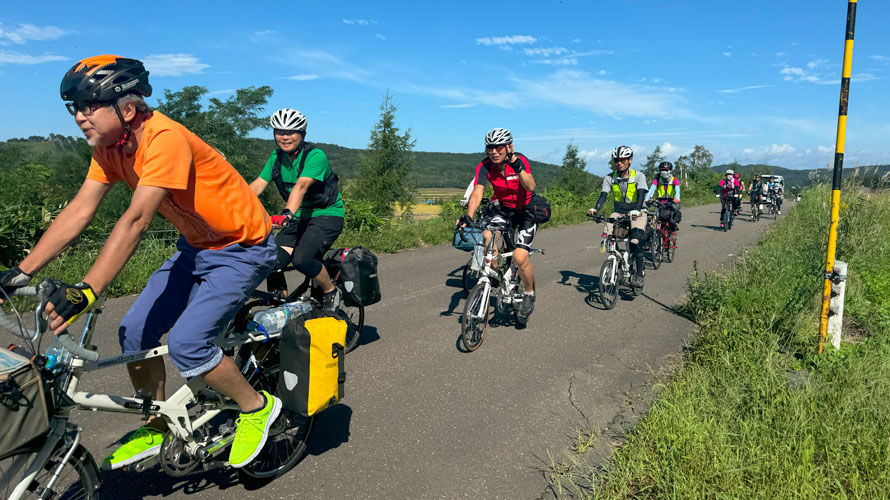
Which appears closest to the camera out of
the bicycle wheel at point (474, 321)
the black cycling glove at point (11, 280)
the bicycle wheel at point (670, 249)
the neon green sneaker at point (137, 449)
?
the black cycling glove at point (11, 280)

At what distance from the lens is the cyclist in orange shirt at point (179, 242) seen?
2.28 m

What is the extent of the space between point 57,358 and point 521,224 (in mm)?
4744

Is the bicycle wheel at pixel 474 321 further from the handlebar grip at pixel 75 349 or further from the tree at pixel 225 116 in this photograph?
the tree at pixel 225 116

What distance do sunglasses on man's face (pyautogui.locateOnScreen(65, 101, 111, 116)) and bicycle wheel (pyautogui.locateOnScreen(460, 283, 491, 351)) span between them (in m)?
3.68

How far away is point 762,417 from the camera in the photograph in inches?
146

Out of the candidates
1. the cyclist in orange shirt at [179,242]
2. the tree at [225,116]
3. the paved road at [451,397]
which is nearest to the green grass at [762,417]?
the paved road at [451,397]

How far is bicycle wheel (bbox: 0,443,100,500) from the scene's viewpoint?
215 centimetres

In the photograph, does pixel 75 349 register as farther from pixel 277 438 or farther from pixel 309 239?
pixel 309 239

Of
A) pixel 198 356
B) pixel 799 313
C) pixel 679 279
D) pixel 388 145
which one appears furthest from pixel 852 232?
pixel 388 145

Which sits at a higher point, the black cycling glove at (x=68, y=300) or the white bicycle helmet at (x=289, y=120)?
the white bicycle helmet at (x=289, y=120)

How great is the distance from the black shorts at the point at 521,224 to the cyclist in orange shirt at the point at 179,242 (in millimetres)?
3461

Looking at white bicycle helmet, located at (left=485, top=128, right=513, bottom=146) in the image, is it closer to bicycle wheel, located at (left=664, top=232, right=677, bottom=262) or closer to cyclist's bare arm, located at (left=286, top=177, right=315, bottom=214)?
cyclist's bare arm, located at (left=286, top=177, right=315, bottom=214)

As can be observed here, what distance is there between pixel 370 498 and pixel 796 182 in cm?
1246

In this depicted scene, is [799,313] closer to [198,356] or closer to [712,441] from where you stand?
[712,441]
